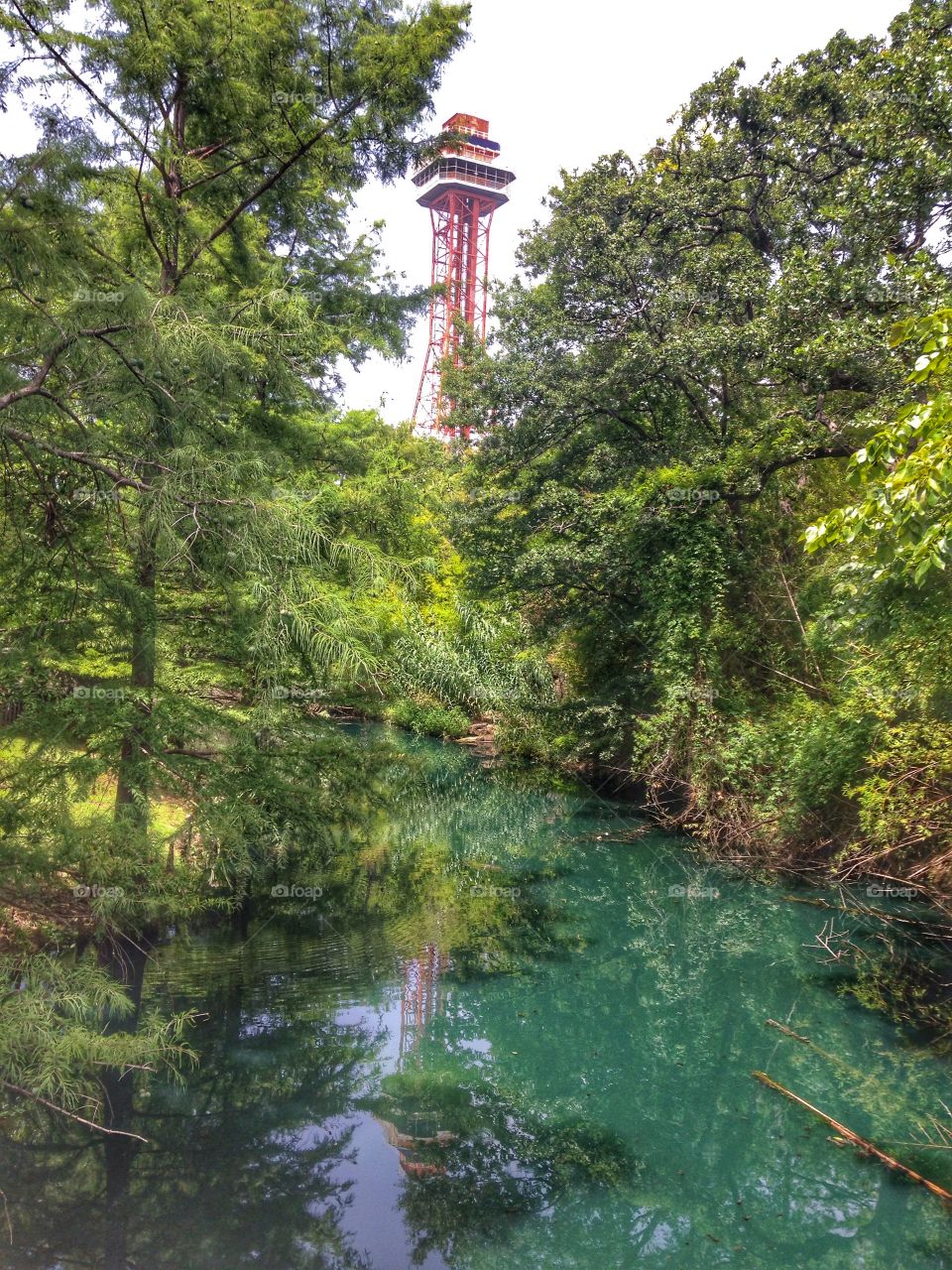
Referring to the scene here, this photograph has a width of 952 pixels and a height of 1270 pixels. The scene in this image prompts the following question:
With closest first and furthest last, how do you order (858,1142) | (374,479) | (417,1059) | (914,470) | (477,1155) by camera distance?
(914,470)
(477,1155)
(858,1142)
(417,1059)
(374,479)

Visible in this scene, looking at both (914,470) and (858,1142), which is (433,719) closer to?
(858,1142)

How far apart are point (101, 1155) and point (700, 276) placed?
41.3 ft

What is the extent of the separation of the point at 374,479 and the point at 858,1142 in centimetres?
720

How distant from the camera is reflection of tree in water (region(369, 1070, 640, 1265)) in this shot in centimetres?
479

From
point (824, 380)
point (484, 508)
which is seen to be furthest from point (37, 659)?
point (484, 508)

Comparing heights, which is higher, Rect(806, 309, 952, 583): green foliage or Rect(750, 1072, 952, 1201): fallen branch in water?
Rect(806, 309, 952, 583): green foliage

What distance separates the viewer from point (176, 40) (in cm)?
669

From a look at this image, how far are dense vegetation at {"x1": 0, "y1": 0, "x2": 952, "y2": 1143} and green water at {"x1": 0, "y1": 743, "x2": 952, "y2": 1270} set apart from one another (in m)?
0.65

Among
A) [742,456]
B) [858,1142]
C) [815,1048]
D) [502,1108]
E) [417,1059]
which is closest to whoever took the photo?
[858,1142]

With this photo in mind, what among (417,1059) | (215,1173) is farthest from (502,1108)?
(215,1173)

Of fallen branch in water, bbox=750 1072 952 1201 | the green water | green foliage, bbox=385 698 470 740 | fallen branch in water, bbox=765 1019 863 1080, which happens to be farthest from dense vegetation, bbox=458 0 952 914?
green foliage, bbox=385 698 470 740

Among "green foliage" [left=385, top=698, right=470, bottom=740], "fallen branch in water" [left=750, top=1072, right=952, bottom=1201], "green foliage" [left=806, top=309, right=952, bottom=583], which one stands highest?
"green foliage" [left=806, top=309, right=952, bottom=583]

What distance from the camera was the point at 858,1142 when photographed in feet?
18.3

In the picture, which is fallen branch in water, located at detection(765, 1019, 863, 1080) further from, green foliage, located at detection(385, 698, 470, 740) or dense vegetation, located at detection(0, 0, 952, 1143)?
green foliage, located at detection(385, 698, 470, 740)
